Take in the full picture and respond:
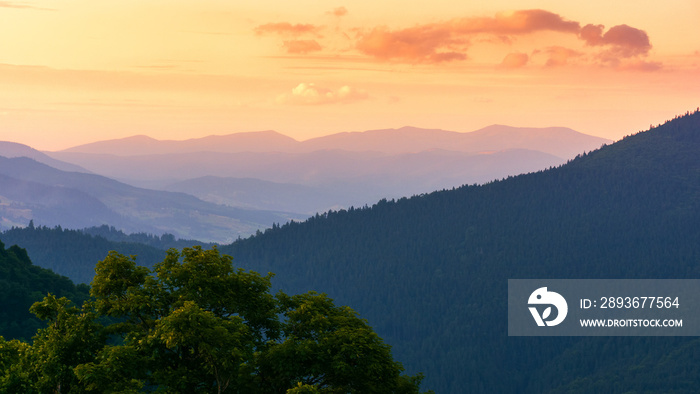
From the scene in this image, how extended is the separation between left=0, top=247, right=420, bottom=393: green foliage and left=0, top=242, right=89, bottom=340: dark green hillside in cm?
7992

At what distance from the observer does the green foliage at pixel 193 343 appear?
40.1 m

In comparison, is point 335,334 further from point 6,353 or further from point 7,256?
point 7,256

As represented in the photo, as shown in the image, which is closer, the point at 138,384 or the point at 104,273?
the point at 138,384

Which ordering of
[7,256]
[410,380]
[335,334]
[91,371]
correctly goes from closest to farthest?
[91,371] → [335,334] → [410,380] → [7,256]

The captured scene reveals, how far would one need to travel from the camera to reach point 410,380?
50531mm

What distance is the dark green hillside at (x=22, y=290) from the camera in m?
126

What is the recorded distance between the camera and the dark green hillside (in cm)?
12644

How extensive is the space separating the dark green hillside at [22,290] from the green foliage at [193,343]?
79917mm

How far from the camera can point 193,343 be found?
40312 mm

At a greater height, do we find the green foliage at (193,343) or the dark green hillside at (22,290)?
the green foliage at (193,343)

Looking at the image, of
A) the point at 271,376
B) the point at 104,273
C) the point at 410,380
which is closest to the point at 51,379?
the point at 104,273

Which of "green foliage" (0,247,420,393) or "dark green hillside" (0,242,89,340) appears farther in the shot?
"dark green hillside" (0,242,89,340)

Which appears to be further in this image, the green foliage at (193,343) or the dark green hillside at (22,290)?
the dark green hillside at (22,290)

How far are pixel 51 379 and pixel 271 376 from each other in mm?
11462
